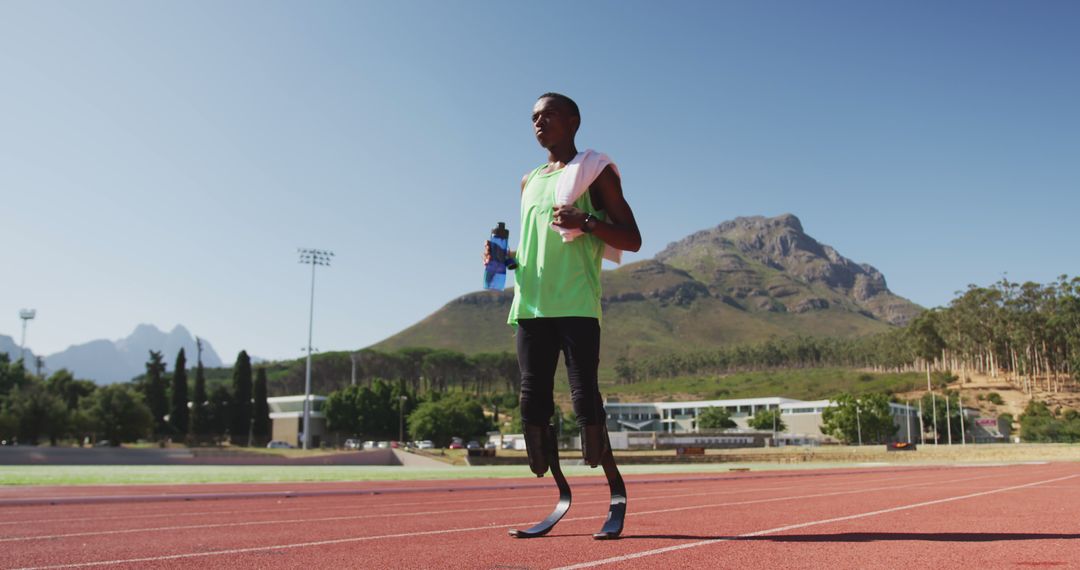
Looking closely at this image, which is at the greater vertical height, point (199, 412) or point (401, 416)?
point (199, 412)

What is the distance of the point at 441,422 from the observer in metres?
96.4

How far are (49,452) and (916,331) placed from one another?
122m

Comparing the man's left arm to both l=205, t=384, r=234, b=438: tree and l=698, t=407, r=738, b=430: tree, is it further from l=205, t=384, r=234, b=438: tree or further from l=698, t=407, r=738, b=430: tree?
l=698, t=407, r=738, b=430: tree

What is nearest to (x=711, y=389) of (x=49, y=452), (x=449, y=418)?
(x=449, y=418)

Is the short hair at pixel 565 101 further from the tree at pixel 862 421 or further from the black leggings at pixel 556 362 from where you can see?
the tree at pixel 862 421

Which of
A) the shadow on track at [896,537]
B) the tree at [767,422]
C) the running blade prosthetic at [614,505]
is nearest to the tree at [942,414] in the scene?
the tree at [767,422]

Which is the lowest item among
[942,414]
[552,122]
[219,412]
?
[942,414]

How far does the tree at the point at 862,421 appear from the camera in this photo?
312ft

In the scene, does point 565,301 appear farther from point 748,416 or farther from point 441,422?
point 748,416

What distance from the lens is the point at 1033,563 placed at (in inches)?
128

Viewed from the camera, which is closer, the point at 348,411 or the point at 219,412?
the point at 219,412

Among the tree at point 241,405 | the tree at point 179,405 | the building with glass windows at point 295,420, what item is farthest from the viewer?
the building with glass windows at point 295,420

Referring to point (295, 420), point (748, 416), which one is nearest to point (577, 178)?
point (295, 420)

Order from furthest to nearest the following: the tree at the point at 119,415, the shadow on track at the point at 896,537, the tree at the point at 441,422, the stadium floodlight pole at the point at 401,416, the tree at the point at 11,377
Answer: the stadium floodlight pole at the point at 401,416, the tree at the point at 441,422, the tree at the point at 11,377, the tree at the point at 119,415, the shadow on track at the point at 896,537
